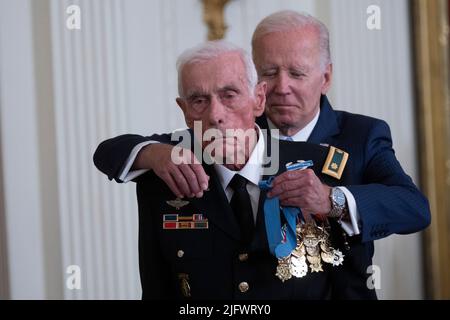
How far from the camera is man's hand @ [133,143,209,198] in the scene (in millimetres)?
1456

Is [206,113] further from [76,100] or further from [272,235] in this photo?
[76,100]

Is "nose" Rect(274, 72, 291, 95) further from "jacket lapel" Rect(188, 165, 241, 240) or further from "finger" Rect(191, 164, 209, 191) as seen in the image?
"finger" Rect(191, 164, 209, 191)

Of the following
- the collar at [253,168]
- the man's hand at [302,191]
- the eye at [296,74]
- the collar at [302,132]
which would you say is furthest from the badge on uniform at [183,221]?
the eye at [296,74]

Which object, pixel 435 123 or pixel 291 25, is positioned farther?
pixel 435 123

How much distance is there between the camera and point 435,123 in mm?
3105

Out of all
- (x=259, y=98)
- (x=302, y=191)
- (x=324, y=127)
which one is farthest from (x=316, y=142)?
(x=302, y=191)

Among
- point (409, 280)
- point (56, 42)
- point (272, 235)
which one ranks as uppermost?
point (56, 42)

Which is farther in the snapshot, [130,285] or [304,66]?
[130,285]

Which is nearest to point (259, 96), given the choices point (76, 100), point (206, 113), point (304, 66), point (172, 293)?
point (206, 113)

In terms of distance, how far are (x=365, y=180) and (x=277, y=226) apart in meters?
0.35

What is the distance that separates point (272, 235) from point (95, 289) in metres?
1.52

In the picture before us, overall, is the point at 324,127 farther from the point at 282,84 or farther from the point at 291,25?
the point at 291,25

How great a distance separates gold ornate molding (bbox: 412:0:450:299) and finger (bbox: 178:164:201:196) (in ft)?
6.17

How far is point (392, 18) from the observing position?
3113mm
